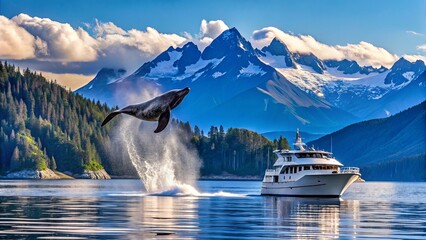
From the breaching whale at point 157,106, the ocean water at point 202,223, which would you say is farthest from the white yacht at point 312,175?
the breaching whale at point 157,106

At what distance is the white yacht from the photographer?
159125 mm

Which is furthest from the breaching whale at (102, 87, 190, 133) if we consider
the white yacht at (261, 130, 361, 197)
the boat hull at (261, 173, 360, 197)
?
the boat hull at (261, 173, 360, 197)

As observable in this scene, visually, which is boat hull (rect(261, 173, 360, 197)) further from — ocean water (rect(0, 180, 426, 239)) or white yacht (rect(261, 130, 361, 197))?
ocean water (rect(0, 180, 426, 239))

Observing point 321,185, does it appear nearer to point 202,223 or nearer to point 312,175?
point 312,175

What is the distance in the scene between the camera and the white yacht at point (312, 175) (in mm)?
159125

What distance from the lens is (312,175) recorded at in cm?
15938

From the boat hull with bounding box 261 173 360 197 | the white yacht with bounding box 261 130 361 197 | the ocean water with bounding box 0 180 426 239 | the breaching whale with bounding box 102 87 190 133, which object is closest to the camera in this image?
the breaching whale with bounding box 102 87 190 133

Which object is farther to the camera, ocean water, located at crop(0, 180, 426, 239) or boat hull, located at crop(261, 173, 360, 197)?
boat hull, located at crop(261, 173, 360, 197)

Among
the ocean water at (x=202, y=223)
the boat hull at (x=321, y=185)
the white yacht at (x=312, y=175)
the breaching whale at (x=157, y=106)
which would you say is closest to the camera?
the breaching whale at (x=157, y=106)

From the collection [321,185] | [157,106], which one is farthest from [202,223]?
[321,185]

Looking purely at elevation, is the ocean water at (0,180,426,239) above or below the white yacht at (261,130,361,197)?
below

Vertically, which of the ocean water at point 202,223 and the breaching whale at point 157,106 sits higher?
the breaching whale at point 157,106

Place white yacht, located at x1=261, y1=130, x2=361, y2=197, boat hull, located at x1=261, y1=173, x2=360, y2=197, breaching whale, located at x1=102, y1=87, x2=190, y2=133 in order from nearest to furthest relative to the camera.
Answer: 1. breaching whale, located at x1=102, y1=87, x2=190, y2=133
2. boat hull, located at x1=261, y1=173, x2=360, y2=197
3. white yacht, located at x1=261, y1=130, x2=361, y2=197

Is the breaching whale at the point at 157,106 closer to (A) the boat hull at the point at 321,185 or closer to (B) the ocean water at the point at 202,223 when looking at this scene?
(B) the ocean water at the point at 202,223
